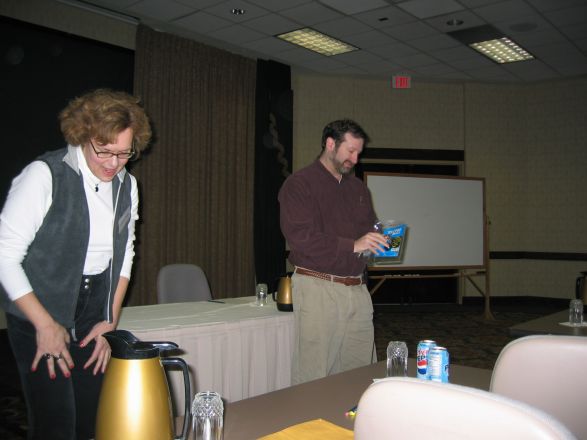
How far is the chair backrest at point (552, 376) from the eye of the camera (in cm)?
101

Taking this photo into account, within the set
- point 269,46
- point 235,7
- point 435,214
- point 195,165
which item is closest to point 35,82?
point 195,165

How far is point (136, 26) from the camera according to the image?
5.97 m

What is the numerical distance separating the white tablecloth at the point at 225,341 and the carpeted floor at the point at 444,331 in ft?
3.65

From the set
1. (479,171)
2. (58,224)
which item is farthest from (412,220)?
(58,224)

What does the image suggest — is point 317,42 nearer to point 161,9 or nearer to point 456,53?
point 456,53

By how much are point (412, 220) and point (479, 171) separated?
2.12 metres

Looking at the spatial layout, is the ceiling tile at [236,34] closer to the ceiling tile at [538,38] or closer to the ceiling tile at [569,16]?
the ceiling tile at [538,38]

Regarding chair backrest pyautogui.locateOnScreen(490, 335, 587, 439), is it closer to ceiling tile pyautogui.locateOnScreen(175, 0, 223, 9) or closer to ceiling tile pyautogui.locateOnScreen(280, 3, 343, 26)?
ceiling tile pyautogui.locateOnScreen(280, 3, 343, 26)

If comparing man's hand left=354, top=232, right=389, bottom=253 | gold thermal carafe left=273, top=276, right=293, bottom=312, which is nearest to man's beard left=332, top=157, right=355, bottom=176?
man's hand left=354, top=232, right=389, bottom=253

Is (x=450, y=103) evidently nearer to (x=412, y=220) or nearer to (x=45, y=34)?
(x=412, y=220)

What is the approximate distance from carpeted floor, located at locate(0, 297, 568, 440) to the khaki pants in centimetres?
167

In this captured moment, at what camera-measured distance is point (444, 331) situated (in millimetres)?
6312

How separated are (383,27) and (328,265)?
429 cm

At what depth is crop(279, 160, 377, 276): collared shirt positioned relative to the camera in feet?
7.97
